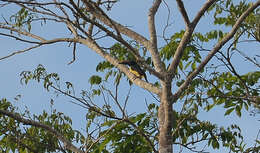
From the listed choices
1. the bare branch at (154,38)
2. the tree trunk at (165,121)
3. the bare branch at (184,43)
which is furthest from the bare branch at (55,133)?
the bare branch at (184,43)

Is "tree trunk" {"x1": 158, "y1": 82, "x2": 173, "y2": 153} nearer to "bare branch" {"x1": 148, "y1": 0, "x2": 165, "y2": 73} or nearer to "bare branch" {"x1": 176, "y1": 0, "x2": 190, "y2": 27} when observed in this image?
"bare branch" {"x1": 148, "y1": 0, "x2": 165, "y2": 73}

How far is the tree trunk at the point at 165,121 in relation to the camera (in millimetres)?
4328

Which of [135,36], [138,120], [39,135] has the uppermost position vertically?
[135,36]

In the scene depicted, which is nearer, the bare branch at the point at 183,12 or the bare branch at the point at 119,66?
the bare branch at the point at 183,12

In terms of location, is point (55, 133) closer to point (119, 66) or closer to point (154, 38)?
point (119, 66)

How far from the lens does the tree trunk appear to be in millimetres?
4328

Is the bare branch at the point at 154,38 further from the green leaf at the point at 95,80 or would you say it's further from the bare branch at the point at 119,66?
the green leaf at the point at 95,80

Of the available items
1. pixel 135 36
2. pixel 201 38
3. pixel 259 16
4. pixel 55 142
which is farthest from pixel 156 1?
pixel 55 142

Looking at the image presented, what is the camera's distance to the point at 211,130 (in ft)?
19.9

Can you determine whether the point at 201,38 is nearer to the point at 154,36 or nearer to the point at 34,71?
the point at 154,36

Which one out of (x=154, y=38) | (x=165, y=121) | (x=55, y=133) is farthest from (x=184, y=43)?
(x=55, y=133)

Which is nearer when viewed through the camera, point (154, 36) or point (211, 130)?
point (154, 36)

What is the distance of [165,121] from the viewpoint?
4426mm

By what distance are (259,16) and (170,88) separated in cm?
272
